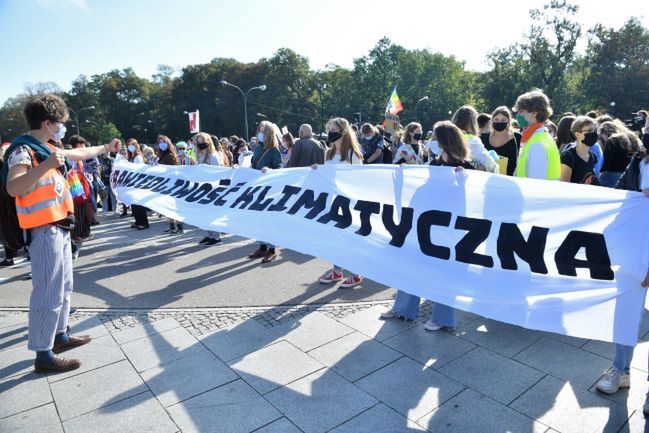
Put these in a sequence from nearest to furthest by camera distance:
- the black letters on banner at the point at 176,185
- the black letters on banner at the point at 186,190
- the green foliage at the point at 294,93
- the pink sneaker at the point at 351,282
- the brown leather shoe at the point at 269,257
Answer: the pink sneaker at the point at 351,282 → the black letters on banner at the point at 186,190 → the black letters on banner at the point at 176,185 → the brown leather shoe at the point at 269,257 → the green foliage at the point at 294,93

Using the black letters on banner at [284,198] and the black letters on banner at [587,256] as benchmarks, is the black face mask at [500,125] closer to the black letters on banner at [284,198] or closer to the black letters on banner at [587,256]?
the black letters on banner at [587,256]

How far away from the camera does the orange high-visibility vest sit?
327 centimetres

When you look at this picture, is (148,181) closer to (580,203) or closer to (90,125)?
(580,203)

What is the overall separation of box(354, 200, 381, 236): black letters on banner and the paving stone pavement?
3.31 feet

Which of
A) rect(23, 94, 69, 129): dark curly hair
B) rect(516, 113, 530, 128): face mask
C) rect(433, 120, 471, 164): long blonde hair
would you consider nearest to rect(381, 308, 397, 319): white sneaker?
rect(433, 120, 471, 164): long blonde hair

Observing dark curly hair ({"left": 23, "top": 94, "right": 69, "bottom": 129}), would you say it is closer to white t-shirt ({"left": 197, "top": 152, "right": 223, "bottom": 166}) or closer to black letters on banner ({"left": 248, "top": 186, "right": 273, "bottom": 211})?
black letters on banner ({"left": 248, "top": 186, "right": 273, "bottom": 211})

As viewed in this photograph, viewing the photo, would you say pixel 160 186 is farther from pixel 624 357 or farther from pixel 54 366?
pixel 624 357

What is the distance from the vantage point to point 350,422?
2730mm

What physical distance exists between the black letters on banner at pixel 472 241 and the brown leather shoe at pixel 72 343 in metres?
3.40

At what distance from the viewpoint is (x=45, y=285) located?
3.35 metres

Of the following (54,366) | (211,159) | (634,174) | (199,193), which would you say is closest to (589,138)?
(634,174)

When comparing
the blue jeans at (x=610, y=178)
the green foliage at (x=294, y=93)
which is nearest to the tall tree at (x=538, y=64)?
the green foliage at (x=294, y=93)

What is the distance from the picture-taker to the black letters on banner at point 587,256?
106 inches

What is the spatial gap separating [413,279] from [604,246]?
129cm
